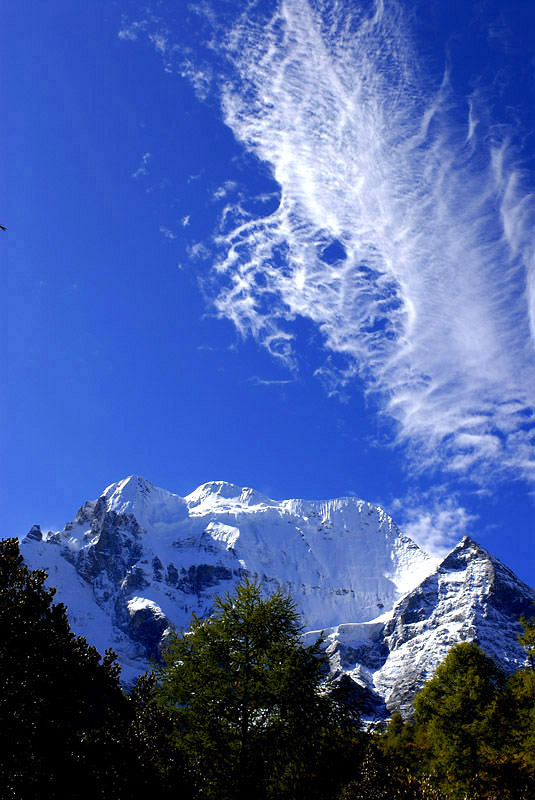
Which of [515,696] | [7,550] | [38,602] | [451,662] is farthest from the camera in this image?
[451,662]

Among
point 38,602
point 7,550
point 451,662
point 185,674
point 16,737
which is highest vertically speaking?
point 451,662

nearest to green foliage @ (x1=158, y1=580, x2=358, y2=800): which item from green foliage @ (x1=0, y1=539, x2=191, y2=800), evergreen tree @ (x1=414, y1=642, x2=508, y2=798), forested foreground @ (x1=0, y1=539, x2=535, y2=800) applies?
forested foreground @ (x1=0, y1=539, x2=535, y2=800)

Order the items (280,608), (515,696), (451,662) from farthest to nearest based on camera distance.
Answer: (451,662) → (515,696) → (280,608)

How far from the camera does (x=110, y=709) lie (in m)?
19.5

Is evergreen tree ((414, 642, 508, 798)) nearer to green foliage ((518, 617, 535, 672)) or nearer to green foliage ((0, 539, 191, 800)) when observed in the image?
green foliage ((518, 617, 535, 672))

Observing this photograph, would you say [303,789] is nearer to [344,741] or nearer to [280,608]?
[344,741]

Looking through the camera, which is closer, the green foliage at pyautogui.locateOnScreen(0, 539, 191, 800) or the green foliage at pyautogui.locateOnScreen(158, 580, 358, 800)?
the green foliage at pyautogui.locateOnScreen(0, 539, 191, 800)

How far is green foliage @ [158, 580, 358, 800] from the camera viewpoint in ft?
42.6

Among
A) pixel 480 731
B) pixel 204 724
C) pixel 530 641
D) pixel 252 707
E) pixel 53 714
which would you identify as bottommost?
pixel 53 714

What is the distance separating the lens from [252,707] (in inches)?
534

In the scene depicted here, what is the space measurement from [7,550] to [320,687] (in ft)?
42.1

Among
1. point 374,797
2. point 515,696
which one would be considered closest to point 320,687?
point 374,797

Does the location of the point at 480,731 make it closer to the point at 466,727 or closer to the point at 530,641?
the point at 466,727

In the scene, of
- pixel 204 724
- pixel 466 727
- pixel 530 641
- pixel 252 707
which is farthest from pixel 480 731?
pixel 204 724
